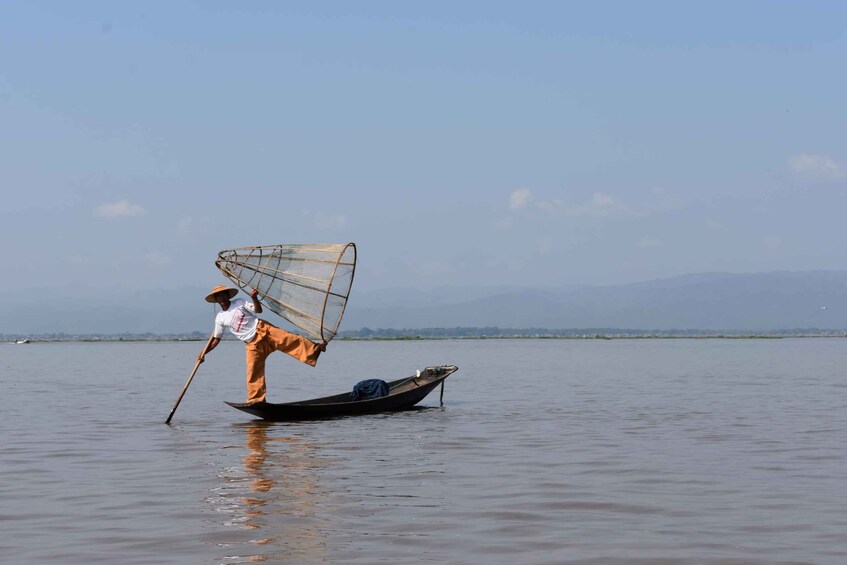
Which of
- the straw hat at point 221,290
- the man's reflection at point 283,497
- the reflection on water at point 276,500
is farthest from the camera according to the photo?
the straw hat at point 221,290

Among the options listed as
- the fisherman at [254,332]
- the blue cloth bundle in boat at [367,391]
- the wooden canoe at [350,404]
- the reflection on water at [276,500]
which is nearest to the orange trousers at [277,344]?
the fisherman at [254,332]

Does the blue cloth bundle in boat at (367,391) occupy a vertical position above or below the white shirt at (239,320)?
below

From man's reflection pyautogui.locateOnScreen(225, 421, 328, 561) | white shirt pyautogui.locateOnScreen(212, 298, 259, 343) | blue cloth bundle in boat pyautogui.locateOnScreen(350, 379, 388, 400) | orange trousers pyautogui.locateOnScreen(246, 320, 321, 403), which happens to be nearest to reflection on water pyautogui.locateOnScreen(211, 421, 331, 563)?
man's reflection pyautogui.locateOnScreen(225, 421, 328, 561)

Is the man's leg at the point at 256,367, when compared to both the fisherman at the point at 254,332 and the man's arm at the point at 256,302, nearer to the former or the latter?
the fisherman at the point at 254,332

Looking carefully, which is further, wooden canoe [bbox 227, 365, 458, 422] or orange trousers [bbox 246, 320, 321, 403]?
wooden canoe [bbox 227, 365, 458, 422]

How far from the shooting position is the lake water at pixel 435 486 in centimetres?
877

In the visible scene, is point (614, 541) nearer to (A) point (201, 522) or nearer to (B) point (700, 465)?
(A) point (201, 522)

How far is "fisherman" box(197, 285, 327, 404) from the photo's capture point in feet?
60.8

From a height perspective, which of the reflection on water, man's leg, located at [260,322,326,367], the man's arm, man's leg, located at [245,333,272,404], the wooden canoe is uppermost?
the man's arm

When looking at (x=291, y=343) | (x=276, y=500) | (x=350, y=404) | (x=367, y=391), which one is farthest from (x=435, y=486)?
(x=367, y=391)

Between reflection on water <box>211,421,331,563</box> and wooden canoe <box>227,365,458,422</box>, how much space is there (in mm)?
2810

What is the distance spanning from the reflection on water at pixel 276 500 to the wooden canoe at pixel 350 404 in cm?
281

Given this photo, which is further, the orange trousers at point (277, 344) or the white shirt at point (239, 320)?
the orange trousers at point (277, 344)

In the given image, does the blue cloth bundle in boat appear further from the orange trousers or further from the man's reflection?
the man's reflection
